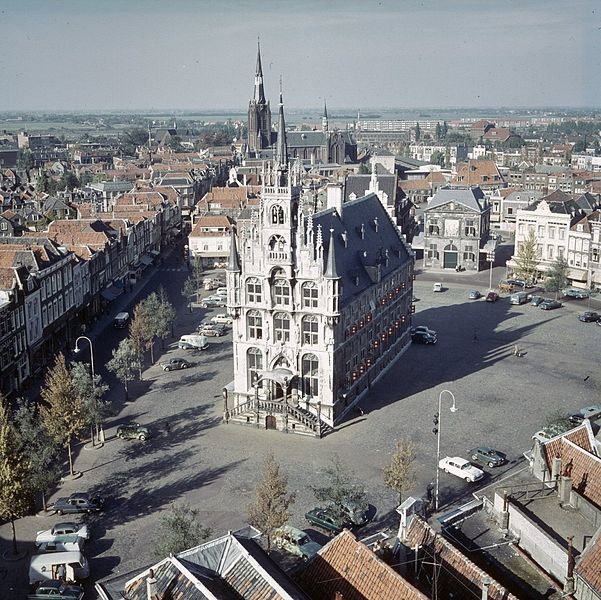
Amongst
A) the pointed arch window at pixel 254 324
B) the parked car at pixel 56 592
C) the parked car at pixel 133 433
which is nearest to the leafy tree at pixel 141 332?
the parked car at pixel 133 433

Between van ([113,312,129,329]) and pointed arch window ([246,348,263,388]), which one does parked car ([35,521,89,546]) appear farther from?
van ([113,312,129,329])

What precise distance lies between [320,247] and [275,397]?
552 inches

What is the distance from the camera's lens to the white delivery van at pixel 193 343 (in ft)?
279

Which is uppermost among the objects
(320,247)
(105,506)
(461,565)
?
(320,247)

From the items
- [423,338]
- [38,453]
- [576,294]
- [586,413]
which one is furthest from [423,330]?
[38,453]

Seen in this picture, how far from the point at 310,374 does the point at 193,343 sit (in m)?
25.1

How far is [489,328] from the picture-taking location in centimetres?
9394

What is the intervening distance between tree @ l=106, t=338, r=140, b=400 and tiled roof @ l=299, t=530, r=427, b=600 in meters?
42.4

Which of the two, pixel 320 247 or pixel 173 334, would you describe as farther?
pixel 173 334

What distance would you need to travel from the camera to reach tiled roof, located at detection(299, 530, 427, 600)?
2762cm

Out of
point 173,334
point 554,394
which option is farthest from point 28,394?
point 554,394

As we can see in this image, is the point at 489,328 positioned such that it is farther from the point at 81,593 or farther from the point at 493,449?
the point at 81,593

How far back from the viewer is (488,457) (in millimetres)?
56875

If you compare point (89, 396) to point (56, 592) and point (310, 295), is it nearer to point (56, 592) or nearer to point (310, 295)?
point (310, 295)
